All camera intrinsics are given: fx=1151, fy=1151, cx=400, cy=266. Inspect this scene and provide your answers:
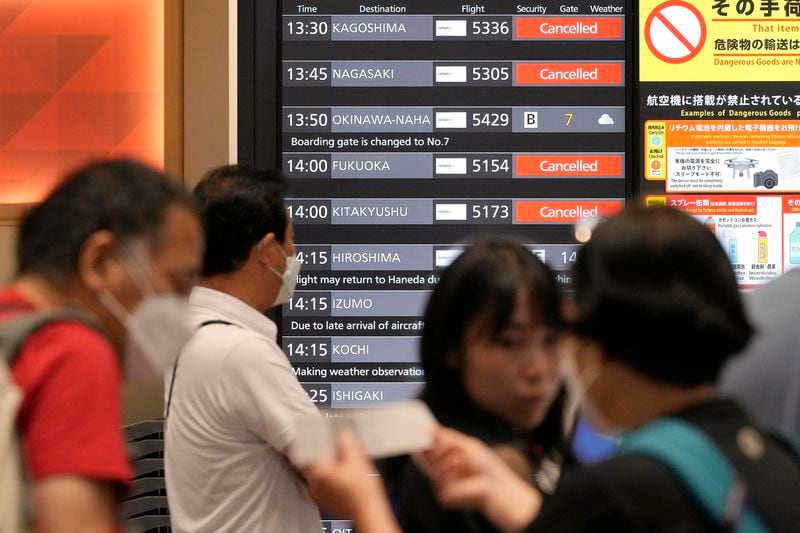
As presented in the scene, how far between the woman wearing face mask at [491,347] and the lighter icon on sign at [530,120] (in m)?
2.21

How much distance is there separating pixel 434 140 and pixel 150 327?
2.50 m

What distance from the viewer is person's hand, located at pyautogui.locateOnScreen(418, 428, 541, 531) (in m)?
1.55

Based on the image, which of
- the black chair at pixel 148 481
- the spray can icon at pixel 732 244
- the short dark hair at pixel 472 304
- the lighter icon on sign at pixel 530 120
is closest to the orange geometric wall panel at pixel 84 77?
the black chair at pixel 148 481

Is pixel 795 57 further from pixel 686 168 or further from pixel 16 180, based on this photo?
pixel 16 180

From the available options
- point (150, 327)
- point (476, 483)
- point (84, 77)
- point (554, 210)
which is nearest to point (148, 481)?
point (84, 77)

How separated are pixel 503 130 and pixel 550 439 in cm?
213

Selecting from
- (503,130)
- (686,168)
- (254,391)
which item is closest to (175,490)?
(254,391)

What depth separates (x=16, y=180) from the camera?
4043 millimetres

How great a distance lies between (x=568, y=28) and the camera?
396 centimetres

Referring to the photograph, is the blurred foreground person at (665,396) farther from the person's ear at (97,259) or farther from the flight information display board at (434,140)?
the flight information display board at (434,140)

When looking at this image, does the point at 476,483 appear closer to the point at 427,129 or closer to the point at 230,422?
the point at 230,422

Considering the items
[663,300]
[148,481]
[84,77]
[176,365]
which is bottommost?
[148,481]

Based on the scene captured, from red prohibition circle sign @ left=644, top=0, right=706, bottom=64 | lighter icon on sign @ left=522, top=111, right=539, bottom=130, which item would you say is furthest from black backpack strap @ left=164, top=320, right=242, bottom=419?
red prohibition circle sign @ left=644, top=0, right=706, bottom=64

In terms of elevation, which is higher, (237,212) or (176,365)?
(237,212)
